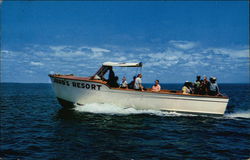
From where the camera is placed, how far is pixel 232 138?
10945 mm

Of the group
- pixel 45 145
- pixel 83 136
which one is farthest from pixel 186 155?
pixel 45 145

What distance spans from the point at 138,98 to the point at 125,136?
17.6 ft

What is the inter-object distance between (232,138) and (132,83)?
744 centimetres

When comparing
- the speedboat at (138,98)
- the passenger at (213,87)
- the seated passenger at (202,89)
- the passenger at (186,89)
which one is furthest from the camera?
the passenger at (186,89)

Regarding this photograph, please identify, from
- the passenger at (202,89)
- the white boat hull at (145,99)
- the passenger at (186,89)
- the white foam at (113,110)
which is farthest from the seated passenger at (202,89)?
the white foam at (113,110)

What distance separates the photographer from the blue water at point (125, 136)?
824 centimetres

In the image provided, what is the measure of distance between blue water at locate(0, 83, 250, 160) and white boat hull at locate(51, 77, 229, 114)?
1.46ft

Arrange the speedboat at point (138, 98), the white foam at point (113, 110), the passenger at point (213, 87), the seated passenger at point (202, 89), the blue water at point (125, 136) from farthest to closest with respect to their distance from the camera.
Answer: the seated passenger at point (202, 89), the white foam at point (113, 110), the passenger at point (213, 87), the speedboat at point (138, 98), the blue water at point (125, 136)

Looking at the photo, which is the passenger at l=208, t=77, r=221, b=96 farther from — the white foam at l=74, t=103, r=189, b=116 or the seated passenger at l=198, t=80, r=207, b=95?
the white foam at l=74, t=103, r=189, b=116

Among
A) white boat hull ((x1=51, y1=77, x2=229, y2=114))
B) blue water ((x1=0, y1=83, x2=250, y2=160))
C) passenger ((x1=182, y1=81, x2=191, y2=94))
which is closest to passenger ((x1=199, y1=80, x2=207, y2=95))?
white boat hull ((x1=51, y1=77, x2=229, y2=114))

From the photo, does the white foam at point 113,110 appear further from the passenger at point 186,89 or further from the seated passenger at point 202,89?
the seated passenger at point 202,89

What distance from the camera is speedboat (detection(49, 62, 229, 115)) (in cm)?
1531

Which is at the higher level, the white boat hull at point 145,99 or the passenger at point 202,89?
the passenger at point 202,89

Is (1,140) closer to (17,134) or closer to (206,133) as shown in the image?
(17,134)
